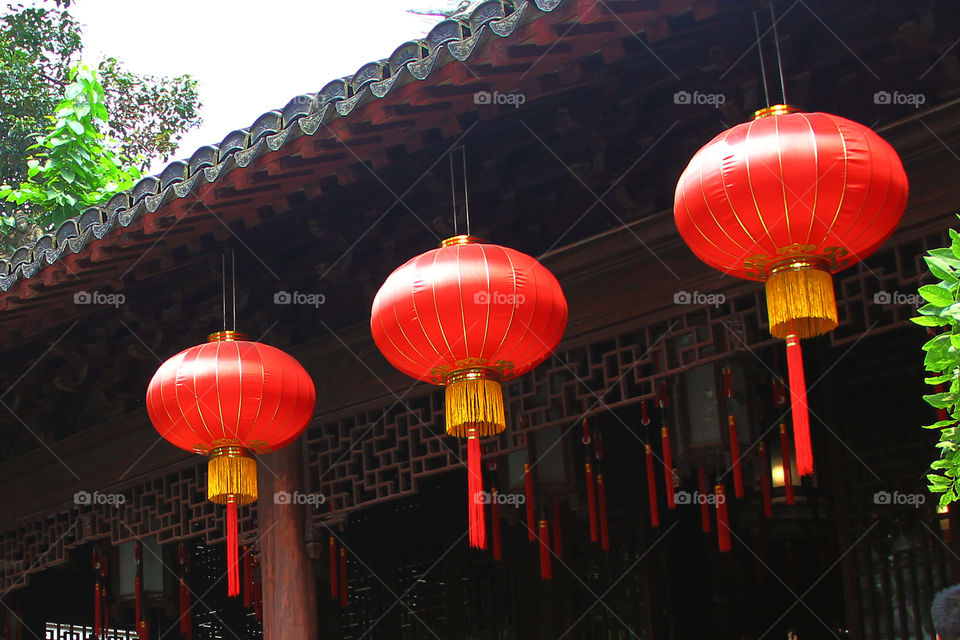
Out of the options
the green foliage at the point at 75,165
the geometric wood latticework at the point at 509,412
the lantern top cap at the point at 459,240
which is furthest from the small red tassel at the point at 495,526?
the green foliage at the point at 75,165

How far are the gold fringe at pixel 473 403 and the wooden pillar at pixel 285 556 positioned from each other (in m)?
1.57

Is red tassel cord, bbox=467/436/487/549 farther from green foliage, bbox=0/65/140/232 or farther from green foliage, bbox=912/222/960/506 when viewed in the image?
green foliage, bbox=0/65/140/232

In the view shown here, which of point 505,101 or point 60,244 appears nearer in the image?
point 505,101

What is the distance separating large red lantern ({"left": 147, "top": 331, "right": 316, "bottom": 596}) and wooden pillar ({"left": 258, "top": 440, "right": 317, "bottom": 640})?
50cm

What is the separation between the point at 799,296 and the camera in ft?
11.7

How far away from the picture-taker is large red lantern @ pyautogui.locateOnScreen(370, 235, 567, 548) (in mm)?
4012

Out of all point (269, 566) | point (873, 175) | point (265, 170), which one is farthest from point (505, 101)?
point (269, 566)

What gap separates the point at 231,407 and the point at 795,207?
7.59 feet

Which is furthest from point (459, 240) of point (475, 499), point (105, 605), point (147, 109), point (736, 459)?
point (147, 109)

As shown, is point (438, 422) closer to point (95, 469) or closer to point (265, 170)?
point (265, 170)

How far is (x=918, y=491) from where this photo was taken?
523 centimetres

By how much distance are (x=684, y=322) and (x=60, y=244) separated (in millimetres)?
2380

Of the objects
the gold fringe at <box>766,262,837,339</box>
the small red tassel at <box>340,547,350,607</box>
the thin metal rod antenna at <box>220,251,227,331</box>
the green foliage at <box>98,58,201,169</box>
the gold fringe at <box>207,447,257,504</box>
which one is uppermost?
the green foliage at <box>98,58,201,169</box>

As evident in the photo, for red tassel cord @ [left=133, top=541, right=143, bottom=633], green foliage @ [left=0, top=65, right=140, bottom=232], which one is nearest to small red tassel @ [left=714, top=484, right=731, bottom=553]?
red tassel cord @ [left=133, top=541, right=143, bottom=633]
